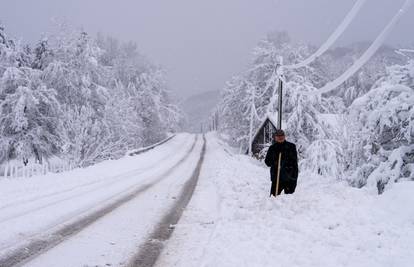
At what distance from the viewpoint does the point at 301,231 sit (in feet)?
23.4

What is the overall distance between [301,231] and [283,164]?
306cm

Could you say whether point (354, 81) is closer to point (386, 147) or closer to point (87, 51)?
point (87, 51)

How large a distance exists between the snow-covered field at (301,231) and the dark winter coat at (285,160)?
1.82 feet

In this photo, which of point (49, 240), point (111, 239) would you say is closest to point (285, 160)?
point (111, 239)

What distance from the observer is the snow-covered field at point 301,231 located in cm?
566

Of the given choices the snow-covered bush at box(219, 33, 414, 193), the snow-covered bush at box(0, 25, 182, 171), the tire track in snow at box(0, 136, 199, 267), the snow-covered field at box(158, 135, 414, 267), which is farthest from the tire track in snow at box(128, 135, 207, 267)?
the snow-covered bush at box(0, 25, 182, 171)

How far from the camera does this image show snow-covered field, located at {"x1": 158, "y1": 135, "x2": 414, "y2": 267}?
566 centimetres

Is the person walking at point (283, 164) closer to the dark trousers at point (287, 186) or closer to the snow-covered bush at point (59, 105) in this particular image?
the dark trousers at point (287, 186)

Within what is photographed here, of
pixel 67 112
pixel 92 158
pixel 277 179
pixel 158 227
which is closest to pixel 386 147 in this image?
pixel 277 179

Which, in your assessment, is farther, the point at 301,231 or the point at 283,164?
the point at 283,164

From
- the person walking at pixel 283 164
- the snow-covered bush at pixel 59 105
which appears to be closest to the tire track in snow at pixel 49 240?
the person walking at pixel 283 164

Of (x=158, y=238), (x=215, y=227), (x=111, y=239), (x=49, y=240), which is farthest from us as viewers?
(x=215, y=227)

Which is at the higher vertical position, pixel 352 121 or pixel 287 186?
pixel 352 121

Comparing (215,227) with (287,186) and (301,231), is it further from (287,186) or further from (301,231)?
(287,186)
